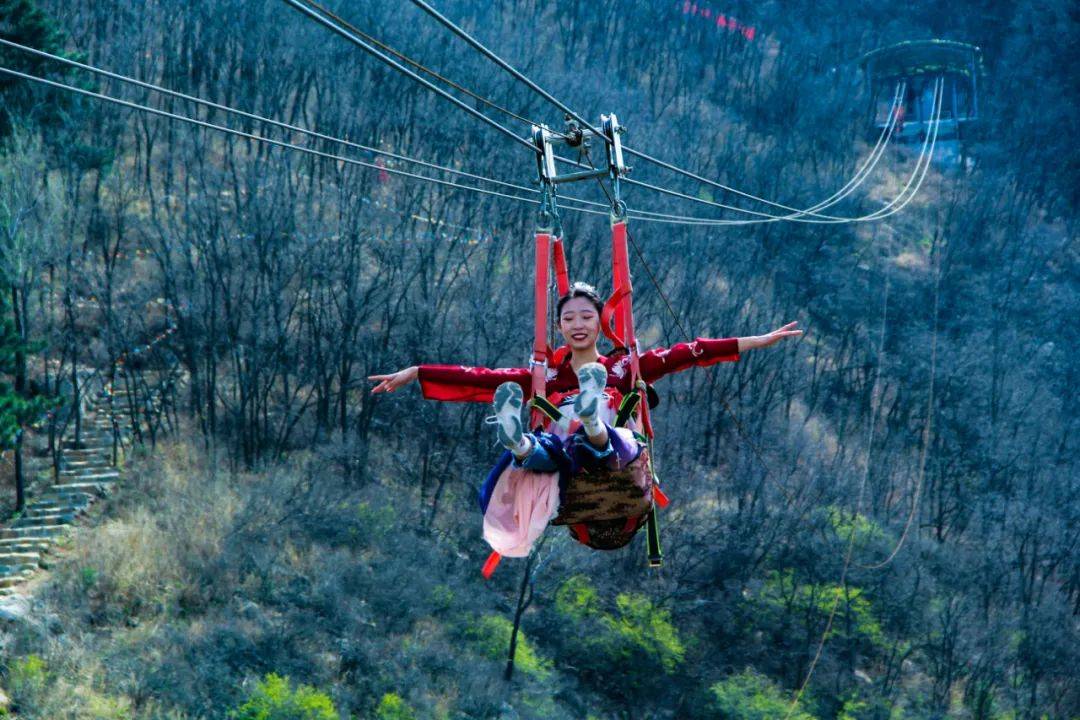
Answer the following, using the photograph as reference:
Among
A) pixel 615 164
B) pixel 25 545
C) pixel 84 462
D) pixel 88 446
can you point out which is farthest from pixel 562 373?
pixel 88 446

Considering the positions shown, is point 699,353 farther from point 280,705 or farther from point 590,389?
point 280,705

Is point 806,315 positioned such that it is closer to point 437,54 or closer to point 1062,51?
point 437,54

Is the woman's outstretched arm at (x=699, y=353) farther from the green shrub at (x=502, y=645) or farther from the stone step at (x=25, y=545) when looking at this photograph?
the stone step at (x=25, y=545)

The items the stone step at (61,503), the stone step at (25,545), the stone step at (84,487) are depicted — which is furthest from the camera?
the stone step at (84,487)

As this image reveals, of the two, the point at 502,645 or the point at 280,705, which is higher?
the point at 280,705

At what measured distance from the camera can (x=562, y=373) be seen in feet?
24.0

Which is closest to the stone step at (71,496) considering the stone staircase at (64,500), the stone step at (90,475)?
the stone staircase at (64,500)

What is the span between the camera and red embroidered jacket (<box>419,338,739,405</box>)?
21.9ft

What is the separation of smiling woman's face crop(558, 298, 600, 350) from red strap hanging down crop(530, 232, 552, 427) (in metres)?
0.43

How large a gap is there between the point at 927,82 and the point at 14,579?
51.4 metres

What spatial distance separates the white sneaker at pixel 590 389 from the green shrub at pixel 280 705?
48.4ft

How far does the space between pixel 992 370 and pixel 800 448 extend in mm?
10222

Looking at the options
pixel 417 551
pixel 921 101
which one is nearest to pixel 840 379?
pixel 417 551

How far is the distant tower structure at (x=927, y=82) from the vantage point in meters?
58.1
